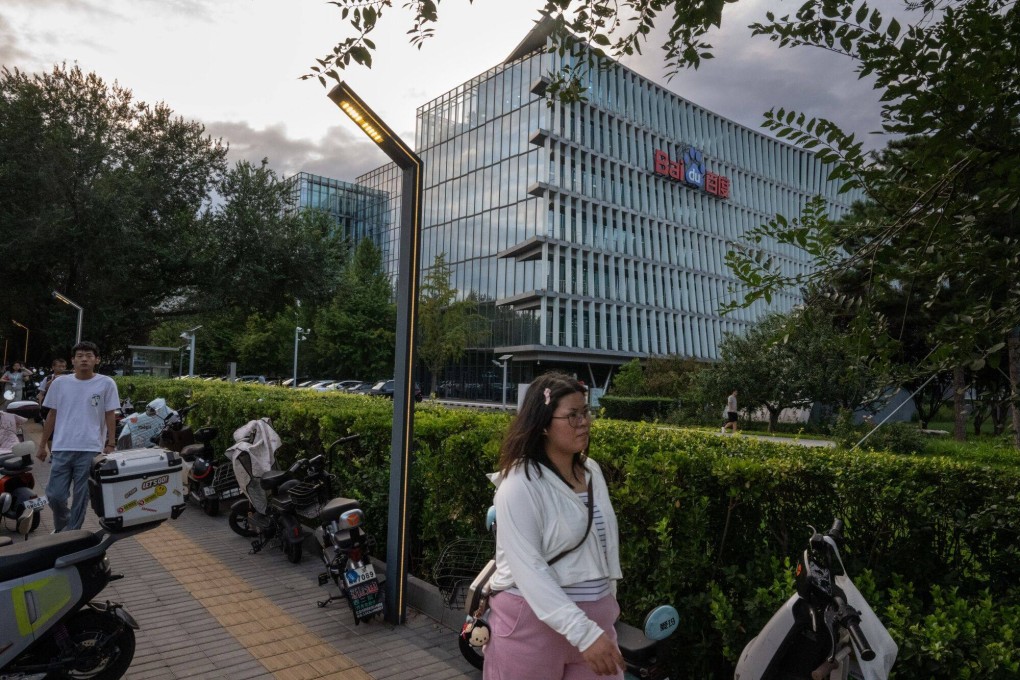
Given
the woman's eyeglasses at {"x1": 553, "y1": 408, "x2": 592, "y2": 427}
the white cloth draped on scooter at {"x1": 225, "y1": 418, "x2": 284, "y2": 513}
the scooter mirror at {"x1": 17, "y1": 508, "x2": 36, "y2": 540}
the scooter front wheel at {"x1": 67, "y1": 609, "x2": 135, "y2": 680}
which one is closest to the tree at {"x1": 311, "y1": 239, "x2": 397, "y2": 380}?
the scooter mirror at {"x1": 17, "y1": 508, "x2": 36, "y2": 540}

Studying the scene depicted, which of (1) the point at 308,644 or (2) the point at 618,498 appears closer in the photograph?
(2) the point at 618,498

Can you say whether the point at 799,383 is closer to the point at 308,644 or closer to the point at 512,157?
the point at 308,644

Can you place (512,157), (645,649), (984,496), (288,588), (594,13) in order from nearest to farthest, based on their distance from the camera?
(645,649), (984,496), (594,13), (288,588), (512,157)

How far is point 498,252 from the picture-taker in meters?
55.6

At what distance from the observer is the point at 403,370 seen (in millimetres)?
5484

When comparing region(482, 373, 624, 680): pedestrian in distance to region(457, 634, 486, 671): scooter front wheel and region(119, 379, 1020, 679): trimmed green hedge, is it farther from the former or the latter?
region(457, 634, 486, 671): scooter front wheel

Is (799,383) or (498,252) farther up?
(498,252)

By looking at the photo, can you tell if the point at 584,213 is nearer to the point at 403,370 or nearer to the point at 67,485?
the point at 67,485

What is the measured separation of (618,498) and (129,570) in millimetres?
4967

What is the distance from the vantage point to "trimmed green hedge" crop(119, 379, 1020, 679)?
9.62 feet

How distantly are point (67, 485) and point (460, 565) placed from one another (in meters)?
4.18

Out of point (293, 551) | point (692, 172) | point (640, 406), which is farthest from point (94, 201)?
point (692, 172)

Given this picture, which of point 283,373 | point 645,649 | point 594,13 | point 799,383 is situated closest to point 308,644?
point 645,649

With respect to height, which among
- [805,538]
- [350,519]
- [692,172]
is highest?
[692,172]
